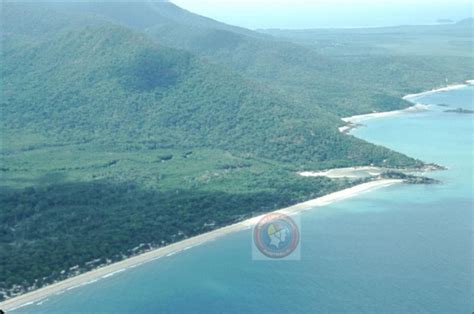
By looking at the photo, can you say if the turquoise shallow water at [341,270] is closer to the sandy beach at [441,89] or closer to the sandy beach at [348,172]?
the sandy beach at [348,172]

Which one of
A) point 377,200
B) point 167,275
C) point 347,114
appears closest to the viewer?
point 167,275

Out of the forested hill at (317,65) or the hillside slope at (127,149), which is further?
the forested hill at (317,65)

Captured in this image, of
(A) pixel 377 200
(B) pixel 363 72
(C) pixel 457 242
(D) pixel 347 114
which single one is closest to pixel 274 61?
(B) pixel 363 72

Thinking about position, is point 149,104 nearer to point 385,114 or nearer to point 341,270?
point 385,114

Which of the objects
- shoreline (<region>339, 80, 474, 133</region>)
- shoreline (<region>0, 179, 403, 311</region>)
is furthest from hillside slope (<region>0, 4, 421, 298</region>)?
shoreline (<region>339, 80, 474, 133</region>)

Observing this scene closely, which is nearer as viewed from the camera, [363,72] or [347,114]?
[347,114]

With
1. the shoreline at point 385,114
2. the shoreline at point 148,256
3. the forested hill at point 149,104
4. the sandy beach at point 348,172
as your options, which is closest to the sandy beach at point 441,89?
the shoreline at point 385,114

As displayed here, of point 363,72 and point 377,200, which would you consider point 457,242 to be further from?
point 363,72
